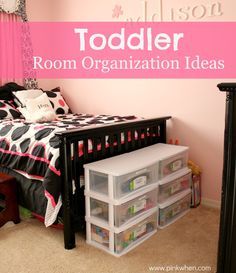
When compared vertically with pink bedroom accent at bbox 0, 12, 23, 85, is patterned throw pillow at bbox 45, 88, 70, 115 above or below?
below

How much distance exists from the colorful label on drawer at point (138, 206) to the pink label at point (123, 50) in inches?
47.2

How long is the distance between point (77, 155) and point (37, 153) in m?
0.33

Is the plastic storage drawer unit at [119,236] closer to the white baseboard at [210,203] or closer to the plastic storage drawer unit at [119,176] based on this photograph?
the plastic storage drawer unit at [119,176]

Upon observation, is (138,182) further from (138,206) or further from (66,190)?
(66,190)

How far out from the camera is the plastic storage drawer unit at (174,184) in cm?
212

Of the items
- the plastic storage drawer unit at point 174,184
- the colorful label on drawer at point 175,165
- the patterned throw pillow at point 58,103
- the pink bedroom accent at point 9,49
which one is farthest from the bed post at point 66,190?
the pink bedroom accent at point 9,49

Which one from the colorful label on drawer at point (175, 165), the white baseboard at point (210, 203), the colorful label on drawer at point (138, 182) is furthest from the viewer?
the white baseboard at point (210, 203)

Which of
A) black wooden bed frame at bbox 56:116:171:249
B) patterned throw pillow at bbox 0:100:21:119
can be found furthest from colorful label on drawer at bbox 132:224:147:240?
patterned throw pillow at bbox 0:100:21:119

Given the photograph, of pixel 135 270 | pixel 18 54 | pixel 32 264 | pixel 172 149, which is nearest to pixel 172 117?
pixel 172 149

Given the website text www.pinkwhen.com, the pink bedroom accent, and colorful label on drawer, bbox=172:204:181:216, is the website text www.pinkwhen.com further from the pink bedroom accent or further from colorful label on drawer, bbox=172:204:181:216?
the pink bedroom accent

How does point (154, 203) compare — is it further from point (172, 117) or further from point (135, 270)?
point (172, 117)

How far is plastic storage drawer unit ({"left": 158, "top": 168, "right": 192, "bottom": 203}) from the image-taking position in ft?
6.96

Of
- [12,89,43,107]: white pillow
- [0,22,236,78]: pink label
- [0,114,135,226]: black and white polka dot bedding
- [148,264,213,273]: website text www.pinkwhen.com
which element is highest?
[0,22,236,78]: pink label

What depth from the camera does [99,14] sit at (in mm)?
3068
